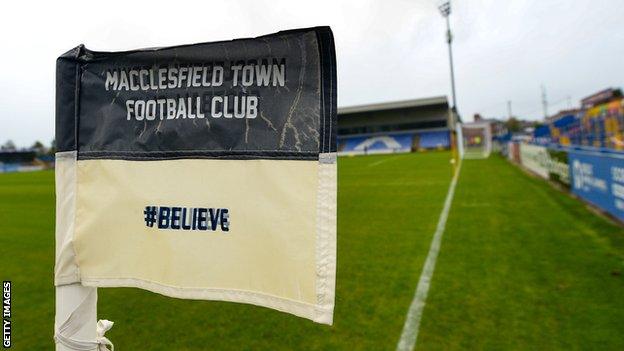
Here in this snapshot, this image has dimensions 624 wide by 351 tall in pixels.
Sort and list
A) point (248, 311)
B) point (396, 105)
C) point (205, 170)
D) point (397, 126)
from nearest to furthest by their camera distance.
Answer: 1. point (205, 170)
2. point (248, 311)
3. point (396, 105)
4. point (397, 126)

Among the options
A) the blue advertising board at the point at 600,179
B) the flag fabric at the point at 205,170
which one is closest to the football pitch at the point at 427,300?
the blue advertising board at the point at 600,179

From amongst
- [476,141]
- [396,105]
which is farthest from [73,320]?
[396,105]

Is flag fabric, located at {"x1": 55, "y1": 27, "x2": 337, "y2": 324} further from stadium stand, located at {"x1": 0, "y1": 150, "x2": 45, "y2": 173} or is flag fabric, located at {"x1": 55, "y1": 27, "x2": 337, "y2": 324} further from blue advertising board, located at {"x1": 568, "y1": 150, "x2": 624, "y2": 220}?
stadium stand, located at {"x1": 0, "y1": 150, "x2": 45, "y2": 173}

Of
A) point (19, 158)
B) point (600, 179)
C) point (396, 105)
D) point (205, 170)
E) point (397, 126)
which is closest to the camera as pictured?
point (205, 170)

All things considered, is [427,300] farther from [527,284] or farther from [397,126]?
[397,126]

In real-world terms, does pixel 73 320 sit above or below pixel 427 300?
above

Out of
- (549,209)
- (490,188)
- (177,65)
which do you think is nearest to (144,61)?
(177,65)

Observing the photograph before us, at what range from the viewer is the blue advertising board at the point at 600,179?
7.17 m

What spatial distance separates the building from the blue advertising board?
1878 inches

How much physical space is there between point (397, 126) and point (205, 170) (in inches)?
2544

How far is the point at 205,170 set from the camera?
4.61 ft

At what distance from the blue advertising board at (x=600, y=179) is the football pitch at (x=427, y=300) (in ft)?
1.59

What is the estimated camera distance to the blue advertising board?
23.5 feet

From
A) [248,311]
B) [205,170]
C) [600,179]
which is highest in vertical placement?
[205,170]
